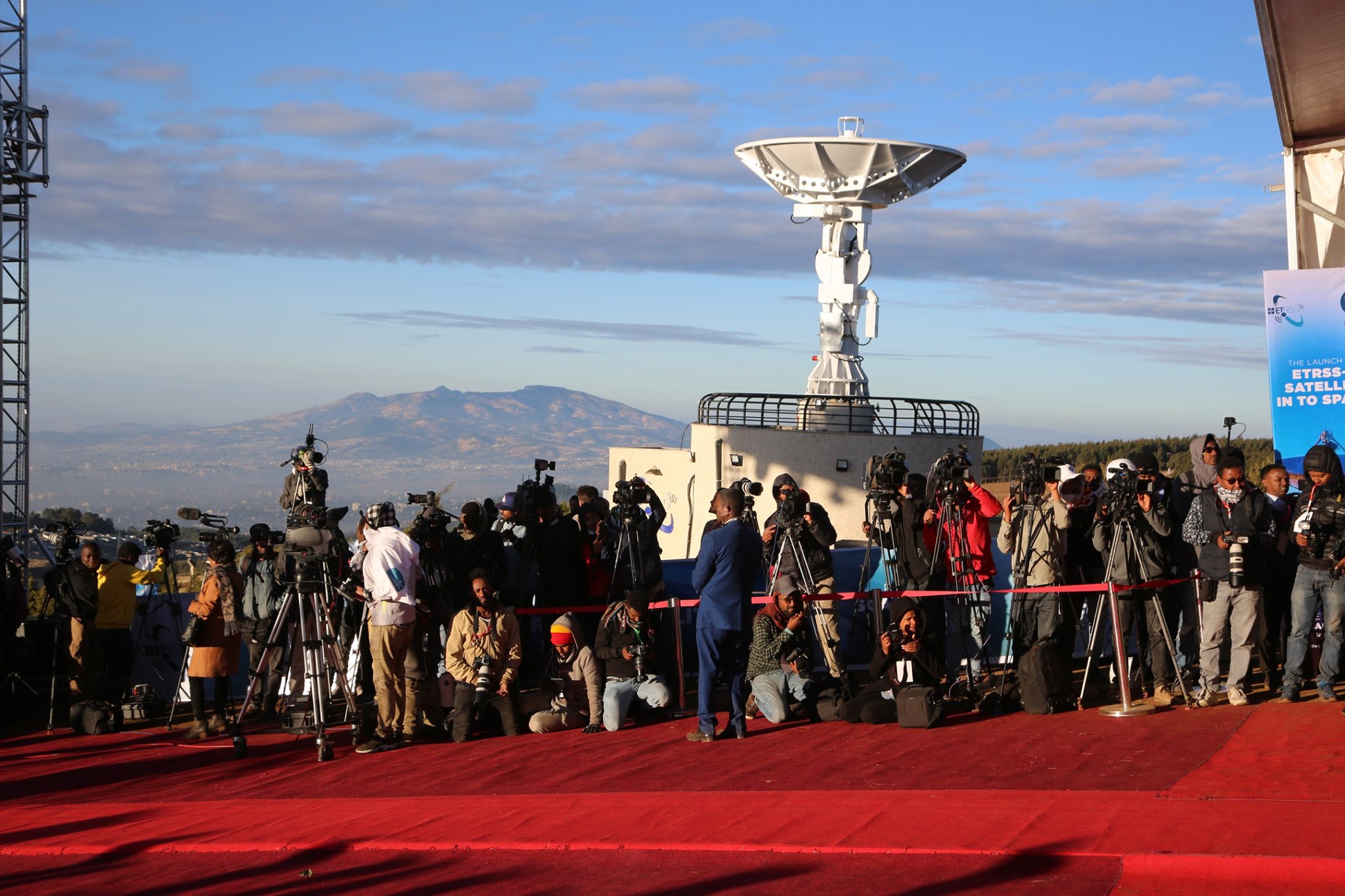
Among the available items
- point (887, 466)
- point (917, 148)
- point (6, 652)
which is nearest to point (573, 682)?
point (887, 466)

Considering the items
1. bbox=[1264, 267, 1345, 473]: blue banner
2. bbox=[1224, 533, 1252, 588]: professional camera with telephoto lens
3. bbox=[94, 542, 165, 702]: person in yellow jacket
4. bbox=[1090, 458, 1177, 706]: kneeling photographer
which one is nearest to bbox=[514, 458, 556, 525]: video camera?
bbox=[94, 542, 165, 702]: person in yellow jacket

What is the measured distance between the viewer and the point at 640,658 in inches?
431

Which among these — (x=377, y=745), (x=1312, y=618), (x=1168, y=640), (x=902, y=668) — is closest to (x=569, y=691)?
(x=377, y=745)

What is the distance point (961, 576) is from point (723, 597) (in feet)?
7.20

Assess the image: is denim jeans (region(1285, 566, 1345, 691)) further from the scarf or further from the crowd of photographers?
the scarf

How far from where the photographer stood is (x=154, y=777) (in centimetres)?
1007

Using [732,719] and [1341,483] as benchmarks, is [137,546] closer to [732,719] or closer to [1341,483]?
[732,719]

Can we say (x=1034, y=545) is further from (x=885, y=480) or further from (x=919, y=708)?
(x=919, y=708)

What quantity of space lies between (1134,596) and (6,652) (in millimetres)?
10135

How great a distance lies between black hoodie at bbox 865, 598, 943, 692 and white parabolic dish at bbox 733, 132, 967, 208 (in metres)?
19.9

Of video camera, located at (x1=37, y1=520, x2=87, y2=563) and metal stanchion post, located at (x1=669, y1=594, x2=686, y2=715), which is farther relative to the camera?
video camera, located at (x1=37, y1=520, x2=87, y2=563)

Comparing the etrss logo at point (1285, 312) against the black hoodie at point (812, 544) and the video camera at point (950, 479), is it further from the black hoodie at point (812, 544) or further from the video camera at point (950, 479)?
the black hoodie at point (812, 544)

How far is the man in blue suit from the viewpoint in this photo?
10031 millimetres

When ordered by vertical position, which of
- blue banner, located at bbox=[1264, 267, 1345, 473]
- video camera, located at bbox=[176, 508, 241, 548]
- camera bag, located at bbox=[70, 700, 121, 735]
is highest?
blue banner, located at bbox=[1264, 267, 1345, 473]
